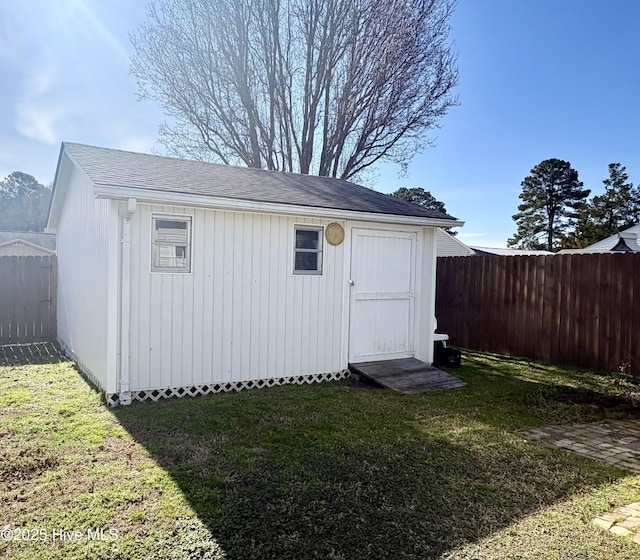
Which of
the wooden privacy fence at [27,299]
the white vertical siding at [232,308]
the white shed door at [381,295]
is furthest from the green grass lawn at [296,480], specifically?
the wooden privacy fence at [27,299]

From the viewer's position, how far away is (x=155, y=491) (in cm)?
300

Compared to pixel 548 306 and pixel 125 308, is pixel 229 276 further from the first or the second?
pixel 548 306

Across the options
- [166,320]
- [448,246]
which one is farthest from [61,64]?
[448,246]

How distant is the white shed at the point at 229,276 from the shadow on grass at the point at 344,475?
72cm

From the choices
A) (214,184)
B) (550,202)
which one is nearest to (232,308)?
(214,184)

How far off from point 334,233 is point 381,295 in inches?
50.2

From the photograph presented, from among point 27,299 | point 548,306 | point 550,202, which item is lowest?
point 27,299

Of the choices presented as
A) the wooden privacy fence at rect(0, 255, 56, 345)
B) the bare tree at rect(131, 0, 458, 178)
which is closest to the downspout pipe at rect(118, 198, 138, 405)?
the wooden privacy fence at rect(0, 255, 56, 345)

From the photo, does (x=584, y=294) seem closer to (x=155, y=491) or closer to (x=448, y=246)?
(x=155, y=491)

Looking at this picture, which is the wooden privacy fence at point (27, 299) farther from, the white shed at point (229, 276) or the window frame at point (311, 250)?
the window frame at point (311, 250)

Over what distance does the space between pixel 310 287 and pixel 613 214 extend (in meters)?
32.3

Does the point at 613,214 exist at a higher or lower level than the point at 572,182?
lower

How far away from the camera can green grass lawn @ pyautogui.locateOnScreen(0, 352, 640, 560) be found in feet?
8.10

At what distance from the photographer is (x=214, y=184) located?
235 inches
